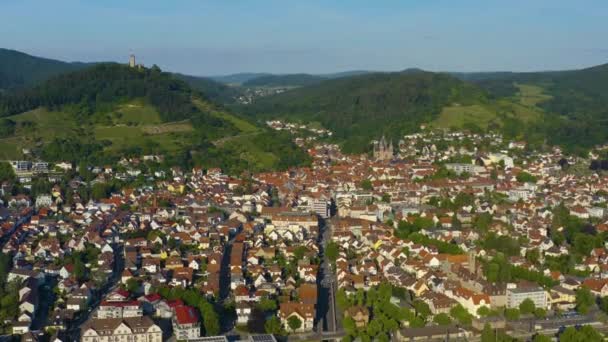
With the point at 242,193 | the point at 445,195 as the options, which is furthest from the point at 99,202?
the point at 445,195

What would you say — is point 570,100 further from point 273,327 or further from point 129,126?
point 273,327

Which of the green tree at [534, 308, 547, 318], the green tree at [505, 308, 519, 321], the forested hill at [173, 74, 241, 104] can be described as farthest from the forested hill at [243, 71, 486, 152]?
the green tree at [505, 308, 519, 321]

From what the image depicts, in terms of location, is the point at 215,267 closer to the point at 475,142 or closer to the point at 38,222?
the point at 38,222

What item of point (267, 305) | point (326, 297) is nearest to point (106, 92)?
point (326, 297)

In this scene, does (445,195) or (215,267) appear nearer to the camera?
(215,267)

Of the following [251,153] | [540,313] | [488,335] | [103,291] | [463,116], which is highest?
[463,116]

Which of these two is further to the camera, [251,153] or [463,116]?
[463,116]
